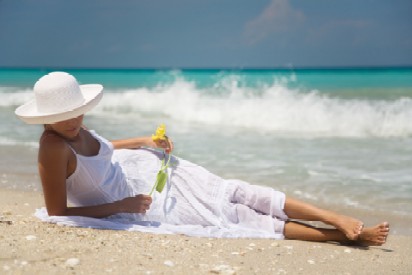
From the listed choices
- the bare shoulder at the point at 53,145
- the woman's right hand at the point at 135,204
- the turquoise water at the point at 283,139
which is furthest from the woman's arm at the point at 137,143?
the turquoise water at the point at 283,139

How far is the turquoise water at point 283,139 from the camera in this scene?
6516 mm

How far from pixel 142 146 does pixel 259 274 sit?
1.67m

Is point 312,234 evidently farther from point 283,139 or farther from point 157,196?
point 283,139

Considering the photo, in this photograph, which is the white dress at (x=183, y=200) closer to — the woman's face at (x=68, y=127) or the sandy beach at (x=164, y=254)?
the sandy beach at (x=164, y=254)

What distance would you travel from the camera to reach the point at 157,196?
167 inches

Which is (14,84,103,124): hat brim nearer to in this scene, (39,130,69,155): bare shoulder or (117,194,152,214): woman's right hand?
(39,130,69,155): bare shoulder

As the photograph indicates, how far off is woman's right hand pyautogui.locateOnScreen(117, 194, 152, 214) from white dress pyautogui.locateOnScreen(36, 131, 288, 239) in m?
0.16

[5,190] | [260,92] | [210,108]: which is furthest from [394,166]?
[260,92]

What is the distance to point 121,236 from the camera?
383 centimetres

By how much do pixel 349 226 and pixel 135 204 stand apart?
1479 mm

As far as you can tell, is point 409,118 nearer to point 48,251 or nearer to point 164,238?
point 164,238

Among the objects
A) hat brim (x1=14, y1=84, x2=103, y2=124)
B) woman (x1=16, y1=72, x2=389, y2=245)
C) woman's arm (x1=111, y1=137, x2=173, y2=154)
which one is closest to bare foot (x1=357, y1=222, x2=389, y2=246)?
woman (x1=16, y1=72, x2=389, y2=245)

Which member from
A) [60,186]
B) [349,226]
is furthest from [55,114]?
[349,226]

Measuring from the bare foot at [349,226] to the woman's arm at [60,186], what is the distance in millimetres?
1309
